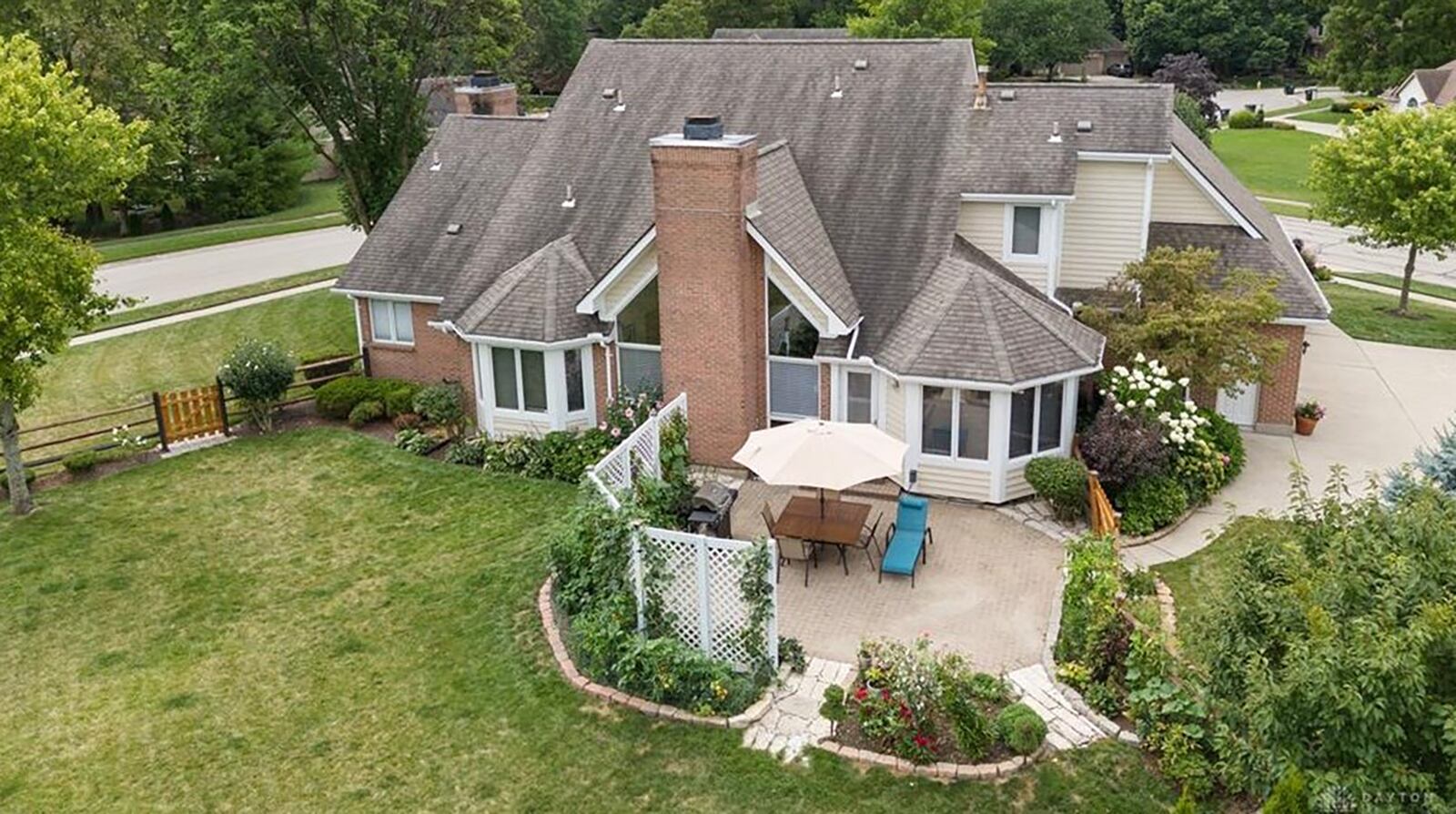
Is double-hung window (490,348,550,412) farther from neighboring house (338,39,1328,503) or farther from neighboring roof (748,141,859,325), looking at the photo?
neighboring roof (748,141,859,325)

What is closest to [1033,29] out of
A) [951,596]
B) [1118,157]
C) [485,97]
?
[485,97]

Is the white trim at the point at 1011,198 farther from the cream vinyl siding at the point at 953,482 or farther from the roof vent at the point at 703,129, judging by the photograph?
the cream vinyl siding at the point at 953,482

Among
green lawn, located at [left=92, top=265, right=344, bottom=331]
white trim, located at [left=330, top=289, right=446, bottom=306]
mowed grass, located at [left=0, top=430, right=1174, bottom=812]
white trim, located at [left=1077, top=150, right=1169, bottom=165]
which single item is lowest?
mowed grass, located at [left=0, top=430, right=1174, bottom=812]

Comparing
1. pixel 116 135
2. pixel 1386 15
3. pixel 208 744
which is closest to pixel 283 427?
pixel 116 135

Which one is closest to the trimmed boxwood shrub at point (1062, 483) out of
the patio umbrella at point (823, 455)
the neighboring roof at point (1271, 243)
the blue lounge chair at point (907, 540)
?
the blue lounge chair at point (907, 540)

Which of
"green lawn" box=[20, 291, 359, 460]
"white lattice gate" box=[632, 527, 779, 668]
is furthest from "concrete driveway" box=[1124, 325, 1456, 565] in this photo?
"green lawn" box=[20, 291, 359, 460]

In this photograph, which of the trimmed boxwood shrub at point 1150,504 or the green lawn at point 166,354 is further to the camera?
the green lawn at point 166,354
